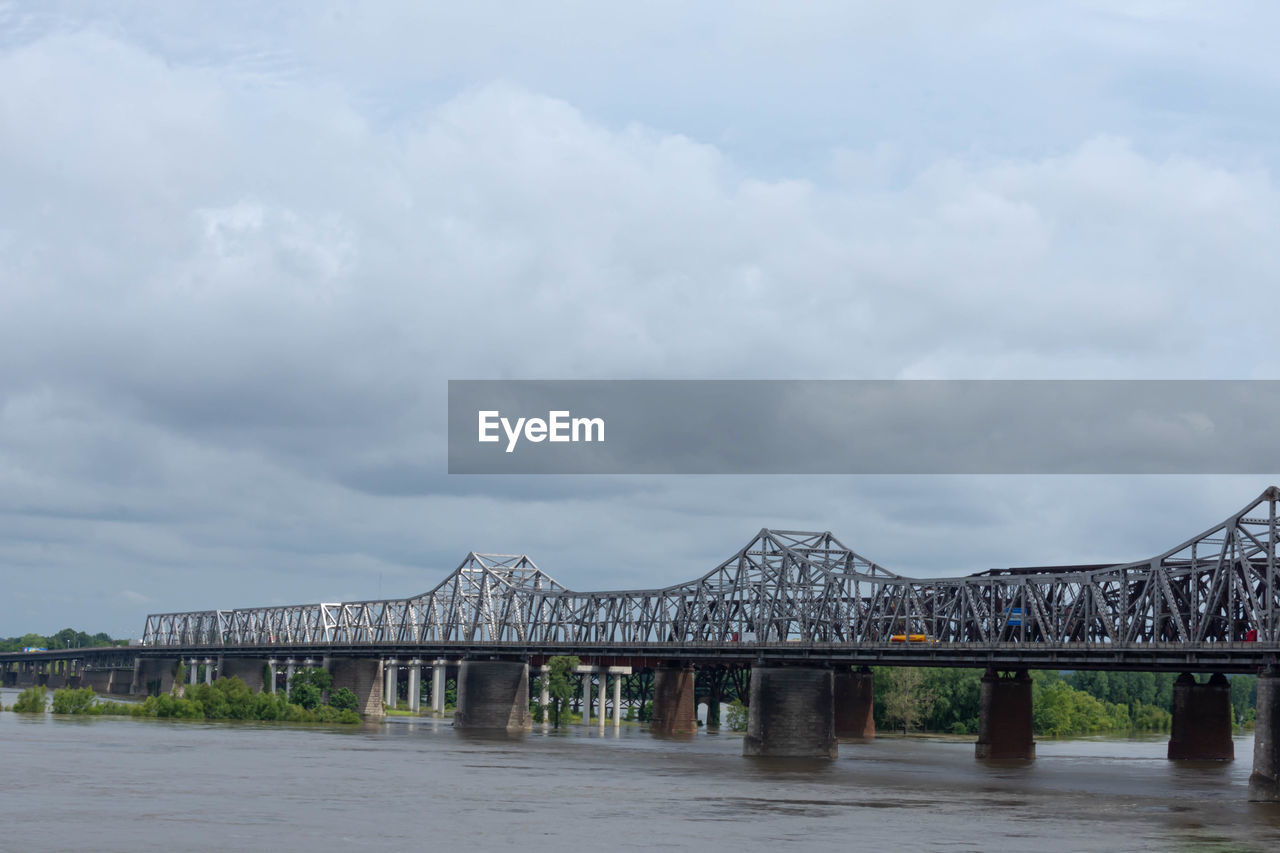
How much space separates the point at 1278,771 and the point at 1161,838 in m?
21.0

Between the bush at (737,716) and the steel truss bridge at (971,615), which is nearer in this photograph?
the steel truss bridge at (971,615)

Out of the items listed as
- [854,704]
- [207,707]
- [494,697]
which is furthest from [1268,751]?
[207,707]

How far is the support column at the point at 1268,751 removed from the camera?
3088 inches

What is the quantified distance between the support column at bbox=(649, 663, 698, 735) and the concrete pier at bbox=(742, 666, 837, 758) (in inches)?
1977

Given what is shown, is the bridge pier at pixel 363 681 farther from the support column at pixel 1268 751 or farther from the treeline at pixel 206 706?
the support column at pixel 1268 751

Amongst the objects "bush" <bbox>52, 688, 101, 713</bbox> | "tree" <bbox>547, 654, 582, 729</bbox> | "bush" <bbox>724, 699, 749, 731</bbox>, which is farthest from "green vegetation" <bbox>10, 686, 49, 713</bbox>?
"bush" <bbox>724, 699, 749, 731</bbox>

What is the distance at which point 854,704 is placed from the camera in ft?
529

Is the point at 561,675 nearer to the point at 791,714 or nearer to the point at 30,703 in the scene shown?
the point at 30,703

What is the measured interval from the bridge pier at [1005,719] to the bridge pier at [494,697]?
55405 millimetres

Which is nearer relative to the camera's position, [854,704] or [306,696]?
[854,704]

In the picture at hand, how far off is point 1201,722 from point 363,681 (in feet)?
354

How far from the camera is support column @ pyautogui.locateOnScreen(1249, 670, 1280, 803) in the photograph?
78438mm

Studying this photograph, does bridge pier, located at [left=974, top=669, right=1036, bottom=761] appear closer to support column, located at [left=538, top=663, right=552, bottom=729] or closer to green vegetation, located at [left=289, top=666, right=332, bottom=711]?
support column, located at [left=538, top=663, right=552, bottom=729]

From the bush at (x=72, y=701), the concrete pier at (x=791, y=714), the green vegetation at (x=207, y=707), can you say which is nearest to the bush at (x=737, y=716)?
the green vegetation at (x=207, y=707)
